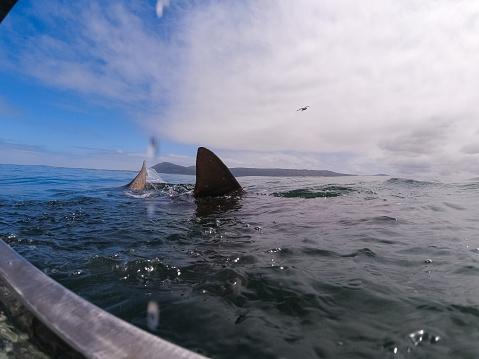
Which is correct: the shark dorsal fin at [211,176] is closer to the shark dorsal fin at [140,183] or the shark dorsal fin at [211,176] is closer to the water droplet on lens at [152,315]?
the shark dorsal fin at [140,183]

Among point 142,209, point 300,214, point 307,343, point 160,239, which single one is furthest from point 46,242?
point 300,214

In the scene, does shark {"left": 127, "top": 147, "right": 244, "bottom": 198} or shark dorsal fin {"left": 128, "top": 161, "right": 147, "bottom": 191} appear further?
shark dorsal fin {"left": 128, "top": 161, "right": 147, "bottom": 191}

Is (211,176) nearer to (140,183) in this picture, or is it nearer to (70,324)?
(140,183)

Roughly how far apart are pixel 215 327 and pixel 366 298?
1272 millimetres

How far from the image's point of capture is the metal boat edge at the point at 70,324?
2.59ft

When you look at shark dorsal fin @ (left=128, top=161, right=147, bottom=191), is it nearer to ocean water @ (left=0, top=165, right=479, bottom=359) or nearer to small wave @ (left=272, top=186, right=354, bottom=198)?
small wave @ (left=272, top=186, right=354, bottom=198)

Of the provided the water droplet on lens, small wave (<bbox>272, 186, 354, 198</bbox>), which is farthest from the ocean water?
small wave (<bbox>272, 186, 354, 198</bbox>)

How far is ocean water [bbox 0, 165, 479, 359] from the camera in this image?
162 cm

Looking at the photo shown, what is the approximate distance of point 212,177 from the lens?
7.68m

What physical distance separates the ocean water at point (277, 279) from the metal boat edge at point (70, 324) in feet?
0.52

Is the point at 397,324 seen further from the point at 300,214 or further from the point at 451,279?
the point at 300,214

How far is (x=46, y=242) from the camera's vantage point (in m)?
3.52

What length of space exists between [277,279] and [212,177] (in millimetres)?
5464

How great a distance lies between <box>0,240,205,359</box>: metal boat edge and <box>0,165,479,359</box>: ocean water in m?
0.16
